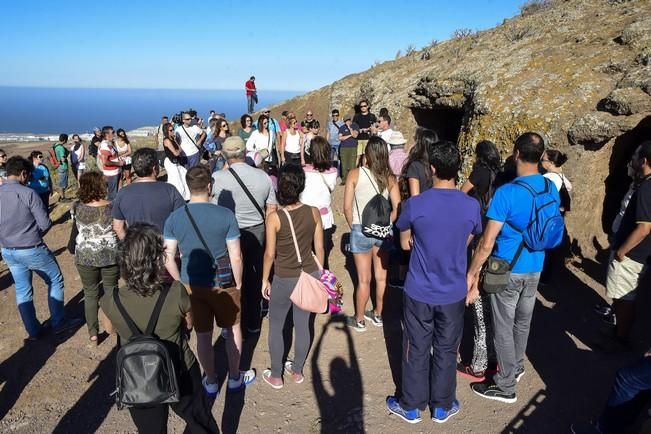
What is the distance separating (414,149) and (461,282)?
2.05 meters

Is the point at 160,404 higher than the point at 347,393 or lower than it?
higher

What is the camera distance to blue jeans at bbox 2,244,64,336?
4.78 meters

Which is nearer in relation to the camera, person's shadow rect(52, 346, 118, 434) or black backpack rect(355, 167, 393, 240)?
person's shadow rect(52, 346, 118, 434)

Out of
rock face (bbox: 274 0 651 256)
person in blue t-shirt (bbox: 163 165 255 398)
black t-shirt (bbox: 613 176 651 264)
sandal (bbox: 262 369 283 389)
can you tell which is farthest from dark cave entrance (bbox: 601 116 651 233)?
person in blue t-shirt (bbox: 163 165 255 398)

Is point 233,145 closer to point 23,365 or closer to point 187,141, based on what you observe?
point 23,365

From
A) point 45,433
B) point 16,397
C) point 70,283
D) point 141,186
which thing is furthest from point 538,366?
point 70,283

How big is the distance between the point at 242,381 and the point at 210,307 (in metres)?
1.01

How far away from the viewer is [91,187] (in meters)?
4.35

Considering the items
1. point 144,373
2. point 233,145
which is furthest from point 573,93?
point 144,373

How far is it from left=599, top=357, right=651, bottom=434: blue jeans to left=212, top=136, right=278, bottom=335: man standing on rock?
3.35 m

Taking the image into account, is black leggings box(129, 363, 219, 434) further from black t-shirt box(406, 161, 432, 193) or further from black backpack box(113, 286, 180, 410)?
black t-shirt box(406, 161, 432, 193)

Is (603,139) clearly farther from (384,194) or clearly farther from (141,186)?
(141,186)

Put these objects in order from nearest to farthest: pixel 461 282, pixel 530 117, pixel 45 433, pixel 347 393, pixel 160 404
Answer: pixel 160 404 < pixel 461 282 < pixel 45 433 < pixel 347 393 < pixel 530 117

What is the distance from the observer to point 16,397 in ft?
13.9
